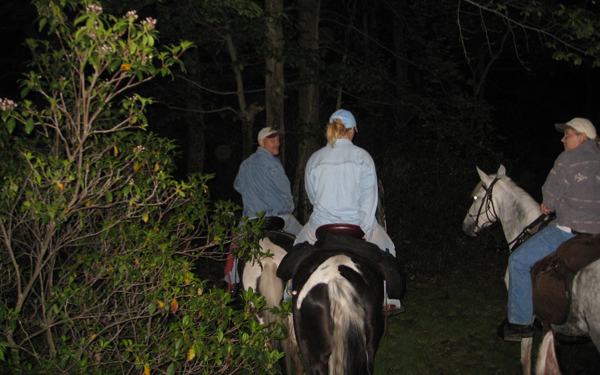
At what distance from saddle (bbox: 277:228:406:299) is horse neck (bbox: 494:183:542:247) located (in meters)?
1.96

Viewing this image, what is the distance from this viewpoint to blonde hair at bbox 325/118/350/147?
11.7 feet

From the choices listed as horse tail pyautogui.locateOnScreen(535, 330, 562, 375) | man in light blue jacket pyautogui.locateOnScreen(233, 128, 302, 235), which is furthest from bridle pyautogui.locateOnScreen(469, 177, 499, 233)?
man in light blue jacket pyautogui.locateOnScreen(233, 128, 302, 235)

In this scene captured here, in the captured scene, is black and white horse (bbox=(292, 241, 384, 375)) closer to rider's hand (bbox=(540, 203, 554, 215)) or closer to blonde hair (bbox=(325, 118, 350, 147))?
blonde hair (bbox=(325, 118, 350, 147))

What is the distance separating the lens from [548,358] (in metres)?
4.03

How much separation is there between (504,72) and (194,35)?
22.6 metres

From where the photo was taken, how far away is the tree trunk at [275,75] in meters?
6.85

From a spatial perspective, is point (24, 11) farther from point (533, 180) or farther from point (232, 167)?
point (533, 180)

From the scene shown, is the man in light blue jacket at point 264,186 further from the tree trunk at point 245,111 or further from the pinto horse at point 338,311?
the tree trunk at point 245,111

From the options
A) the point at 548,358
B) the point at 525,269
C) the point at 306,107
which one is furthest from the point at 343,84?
the point at 548,358

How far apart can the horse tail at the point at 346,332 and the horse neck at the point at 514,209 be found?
267cm

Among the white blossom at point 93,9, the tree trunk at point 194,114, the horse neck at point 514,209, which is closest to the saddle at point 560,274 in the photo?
the horse neck at point 514,209

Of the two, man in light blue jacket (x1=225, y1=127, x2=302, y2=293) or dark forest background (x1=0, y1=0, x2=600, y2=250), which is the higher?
dark forest background (x1=0, y1=0, x2=600, y2=250)

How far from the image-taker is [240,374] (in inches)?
182

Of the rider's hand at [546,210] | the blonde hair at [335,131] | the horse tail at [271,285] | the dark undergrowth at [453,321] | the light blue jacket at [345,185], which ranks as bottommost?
the dark undergrowth at [453,321]
